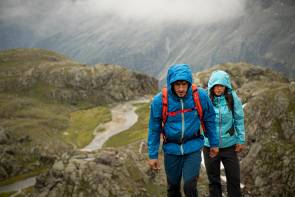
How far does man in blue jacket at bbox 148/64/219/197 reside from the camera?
11570mm

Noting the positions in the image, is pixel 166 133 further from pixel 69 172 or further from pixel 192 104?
pixel 69 172

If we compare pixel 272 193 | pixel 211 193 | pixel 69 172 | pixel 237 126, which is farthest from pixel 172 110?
pixel 69 172

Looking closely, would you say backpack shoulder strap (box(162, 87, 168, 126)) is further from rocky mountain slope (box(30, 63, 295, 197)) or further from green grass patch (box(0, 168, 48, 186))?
green grass patch (box(0, 168, 48, 186))

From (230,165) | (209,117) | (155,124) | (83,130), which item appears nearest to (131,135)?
(83,130)

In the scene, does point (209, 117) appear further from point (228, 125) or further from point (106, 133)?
point (106, 133)

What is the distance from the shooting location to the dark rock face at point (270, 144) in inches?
1506

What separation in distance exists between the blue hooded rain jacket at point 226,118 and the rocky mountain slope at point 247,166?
19035mm

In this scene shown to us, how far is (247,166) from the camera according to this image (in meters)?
41.1

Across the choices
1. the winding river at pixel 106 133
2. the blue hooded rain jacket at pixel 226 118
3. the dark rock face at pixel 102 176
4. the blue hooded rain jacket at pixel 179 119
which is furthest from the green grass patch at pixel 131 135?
the blue hooded rain jacket at pixel 179 119

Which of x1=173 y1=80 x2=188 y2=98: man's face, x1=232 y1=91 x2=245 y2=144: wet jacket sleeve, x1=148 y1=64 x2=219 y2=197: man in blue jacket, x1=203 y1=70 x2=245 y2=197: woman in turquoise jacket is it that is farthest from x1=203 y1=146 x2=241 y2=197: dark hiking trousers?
x1=173 y1=80 x2=188 y2=98: man's face

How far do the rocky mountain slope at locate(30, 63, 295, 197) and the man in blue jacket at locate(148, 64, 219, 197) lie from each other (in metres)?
21.2

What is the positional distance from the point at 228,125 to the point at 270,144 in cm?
3139

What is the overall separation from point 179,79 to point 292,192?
32.4 m

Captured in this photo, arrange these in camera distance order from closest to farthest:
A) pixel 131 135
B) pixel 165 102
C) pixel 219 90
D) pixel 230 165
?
pixel 165 102
pixel 219 90
pixel 230 165
pixel 131 135
